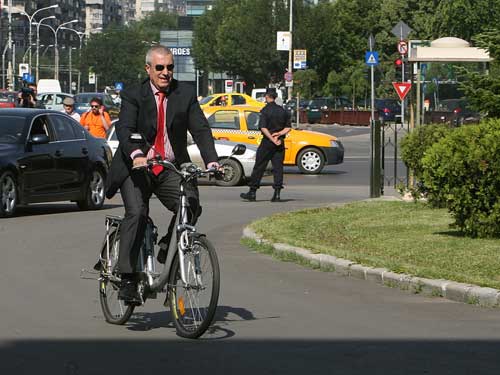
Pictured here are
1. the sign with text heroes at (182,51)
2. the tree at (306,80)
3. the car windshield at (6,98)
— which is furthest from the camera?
the sign with text heroes at (182,51)

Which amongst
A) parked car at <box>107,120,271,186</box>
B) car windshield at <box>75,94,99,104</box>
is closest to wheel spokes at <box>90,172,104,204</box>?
parked car at <box>107,120,271,186</box>

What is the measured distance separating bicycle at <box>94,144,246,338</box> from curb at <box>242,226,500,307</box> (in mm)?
2482

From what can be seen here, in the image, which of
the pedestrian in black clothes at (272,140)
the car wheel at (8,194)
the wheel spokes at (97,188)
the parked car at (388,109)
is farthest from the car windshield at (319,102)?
the car wheel at (8,194)

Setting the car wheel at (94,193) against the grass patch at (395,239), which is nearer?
the grass patch at (395,239)

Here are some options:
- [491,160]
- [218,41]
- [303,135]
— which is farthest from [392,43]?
[491,160]

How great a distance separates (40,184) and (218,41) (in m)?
95.6

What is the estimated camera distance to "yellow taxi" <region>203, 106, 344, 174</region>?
108 feet

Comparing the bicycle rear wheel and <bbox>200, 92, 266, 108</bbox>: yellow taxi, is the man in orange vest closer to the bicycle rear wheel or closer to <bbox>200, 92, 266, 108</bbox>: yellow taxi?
the bicycle rear wheel

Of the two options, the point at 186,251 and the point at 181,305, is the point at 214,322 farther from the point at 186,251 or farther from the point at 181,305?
the point at 186,251

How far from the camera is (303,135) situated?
33.2 meters

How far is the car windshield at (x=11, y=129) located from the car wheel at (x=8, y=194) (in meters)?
0.70

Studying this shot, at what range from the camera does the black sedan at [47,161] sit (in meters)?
19.2

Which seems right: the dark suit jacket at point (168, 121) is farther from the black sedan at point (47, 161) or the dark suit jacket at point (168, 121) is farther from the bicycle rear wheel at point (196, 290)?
the black sedan at point (47, 161)

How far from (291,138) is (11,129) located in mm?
13903
